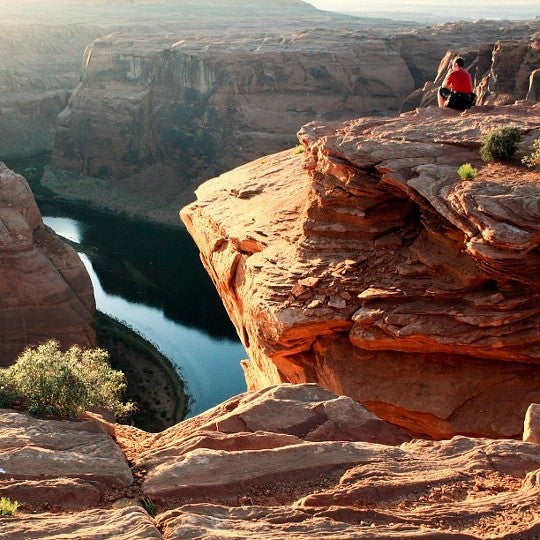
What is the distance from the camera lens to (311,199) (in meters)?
21.1

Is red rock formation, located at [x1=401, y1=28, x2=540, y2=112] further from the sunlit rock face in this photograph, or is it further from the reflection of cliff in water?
the reflection of cliff in water

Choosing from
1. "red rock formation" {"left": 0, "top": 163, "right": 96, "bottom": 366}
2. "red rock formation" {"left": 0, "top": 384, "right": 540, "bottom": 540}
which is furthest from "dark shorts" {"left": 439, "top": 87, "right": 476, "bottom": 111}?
"red rock formation" {"left": 0, "top": 163, "right": 96, "bottom": 366}

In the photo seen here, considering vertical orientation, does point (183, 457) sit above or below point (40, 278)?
above

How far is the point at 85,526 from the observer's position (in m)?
7.98

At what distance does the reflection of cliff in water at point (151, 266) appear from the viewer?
46125 mm

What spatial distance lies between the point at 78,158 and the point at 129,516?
7540 cm

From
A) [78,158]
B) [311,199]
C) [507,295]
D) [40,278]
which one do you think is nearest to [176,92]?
[78,158]

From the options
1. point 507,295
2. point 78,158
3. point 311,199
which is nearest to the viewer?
point 507,295

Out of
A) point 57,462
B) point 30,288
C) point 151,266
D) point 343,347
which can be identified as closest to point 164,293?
point 151,266

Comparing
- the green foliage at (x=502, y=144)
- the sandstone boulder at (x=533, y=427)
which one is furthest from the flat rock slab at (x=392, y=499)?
the green foliage at (x=502, y=144)

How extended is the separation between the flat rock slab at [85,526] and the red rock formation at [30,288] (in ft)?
87.0

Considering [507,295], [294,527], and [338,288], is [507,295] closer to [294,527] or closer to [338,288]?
[338,288]

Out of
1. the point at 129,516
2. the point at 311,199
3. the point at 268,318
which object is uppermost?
the point at 311,199

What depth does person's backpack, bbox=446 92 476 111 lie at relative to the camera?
2238 cm
